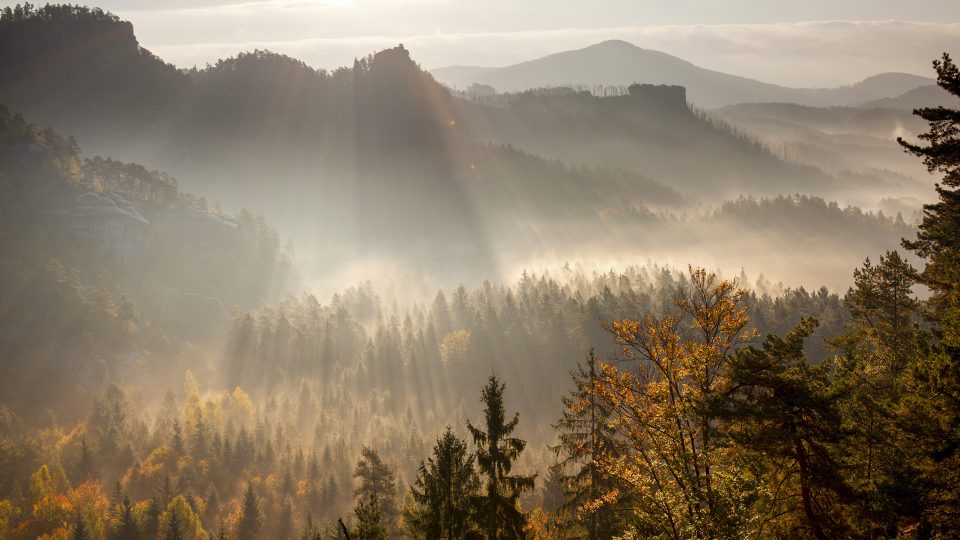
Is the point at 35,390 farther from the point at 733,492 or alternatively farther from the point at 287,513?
the point at 733,492

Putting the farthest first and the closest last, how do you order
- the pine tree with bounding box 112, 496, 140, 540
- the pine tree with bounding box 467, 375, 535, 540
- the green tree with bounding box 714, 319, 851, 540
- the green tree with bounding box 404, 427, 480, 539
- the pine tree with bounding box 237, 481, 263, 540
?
the pine tree with bounding box 237, 481, 263, 540 → the pine tree with bounding box 112, 496, 140, 540 → the green tree with bounding box 404, 427, 480, 539 → the pine tree with bounding box 467, 375, 535, 540 → the green tree with bounding box 714, 319, 851, 540

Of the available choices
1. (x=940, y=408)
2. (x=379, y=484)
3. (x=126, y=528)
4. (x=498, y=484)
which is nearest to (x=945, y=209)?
(x=940, y=408)

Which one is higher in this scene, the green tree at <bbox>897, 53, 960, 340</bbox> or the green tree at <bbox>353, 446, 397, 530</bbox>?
the green tree at <bbox>897, 53, 960, 340</bbox>

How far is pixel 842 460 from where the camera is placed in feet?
56.9

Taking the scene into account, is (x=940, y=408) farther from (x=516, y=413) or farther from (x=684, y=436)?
(x=516, y=413)

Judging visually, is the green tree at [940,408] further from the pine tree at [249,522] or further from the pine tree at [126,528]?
the pine tree at [126,528]

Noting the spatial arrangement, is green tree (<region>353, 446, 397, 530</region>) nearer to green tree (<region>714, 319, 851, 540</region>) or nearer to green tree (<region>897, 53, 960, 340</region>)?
green tree (<region>714, 319, 851, 540</region>)

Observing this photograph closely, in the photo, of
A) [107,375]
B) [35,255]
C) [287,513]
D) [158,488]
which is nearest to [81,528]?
[158,488]

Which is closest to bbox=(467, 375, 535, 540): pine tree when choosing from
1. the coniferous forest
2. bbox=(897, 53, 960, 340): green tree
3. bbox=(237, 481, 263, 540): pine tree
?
the coniferous forest

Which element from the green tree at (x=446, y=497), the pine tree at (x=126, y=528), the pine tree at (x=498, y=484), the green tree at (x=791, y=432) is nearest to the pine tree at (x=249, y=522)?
the pine tree at (x=126, y=528)

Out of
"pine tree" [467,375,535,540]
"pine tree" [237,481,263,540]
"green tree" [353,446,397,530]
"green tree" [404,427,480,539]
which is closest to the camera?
"pine tree" [467,375,535,540]

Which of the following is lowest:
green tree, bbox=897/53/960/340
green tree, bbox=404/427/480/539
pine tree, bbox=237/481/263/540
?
pine tree, bbox=237/481/263/540

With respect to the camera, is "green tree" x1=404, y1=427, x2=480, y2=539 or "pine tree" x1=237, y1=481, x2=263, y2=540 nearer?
"green tree" x1=404, y1=427, x2=480, y2=539

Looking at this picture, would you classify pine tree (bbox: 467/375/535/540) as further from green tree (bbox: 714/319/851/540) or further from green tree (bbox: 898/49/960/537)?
green tree (bbox: 898/49/960/537)
